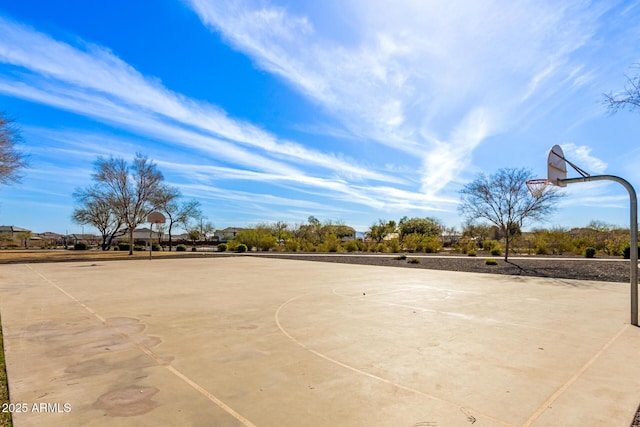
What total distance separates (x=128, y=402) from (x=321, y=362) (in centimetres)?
207

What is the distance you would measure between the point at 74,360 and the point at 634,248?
29.8ft

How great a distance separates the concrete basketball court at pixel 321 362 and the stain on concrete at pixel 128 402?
0.02m

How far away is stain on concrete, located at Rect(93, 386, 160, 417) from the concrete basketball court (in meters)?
0.02

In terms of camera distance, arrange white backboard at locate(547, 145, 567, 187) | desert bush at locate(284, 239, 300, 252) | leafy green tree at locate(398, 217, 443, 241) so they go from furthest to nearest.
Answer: leafy green tree at locate(398, 217, 443, 241) < desert bush at locate(284, 239, 300, 252) < white backboard at locate(547, 145, 567, 187)

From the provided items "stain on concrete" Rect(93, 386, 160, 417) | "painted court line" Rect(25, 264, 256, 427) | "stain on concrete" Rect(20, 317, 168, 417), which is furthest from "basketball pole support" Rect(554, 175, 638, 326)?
"stain on concrete" Rect(20, 317, 168, 417)

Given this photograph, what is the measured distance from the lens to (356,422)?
277cm

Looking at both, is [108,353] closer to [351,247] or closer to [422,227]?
[351,247]

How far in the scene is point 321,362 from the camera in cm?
418

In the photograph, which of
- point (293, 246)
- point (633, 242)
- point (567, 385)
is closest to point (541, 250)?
point (293, 246)

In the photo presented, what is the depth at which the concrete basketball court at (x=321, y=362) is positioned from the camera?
9.66ft

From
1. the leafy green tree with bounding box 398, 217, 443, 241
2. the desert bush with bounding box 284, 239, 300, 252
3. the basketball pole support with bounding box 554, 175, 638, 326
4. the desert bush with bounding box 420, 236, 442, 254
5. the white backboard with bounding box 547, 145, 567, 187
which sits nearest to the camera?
the basketball pole support with bounding box 554, 175, 638, 326

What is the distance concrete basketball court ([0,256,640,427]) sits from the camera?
9.66ft

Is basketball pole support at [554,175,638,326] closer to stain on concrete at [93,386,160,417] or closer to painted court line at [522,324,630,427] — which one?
painted court line at [522,324,630,427]

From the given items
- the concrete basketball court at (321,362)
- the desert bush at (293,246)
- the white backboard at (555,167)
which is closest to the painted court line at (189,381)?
the concrete basketball court at (321,362)
